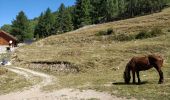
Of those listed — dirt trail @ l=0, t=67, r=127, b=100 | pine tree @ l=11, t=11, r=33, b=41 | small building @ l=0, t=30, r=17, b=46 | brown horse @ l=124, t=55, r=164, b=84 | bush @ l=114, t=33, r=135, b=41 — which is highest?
pine tree @ l=11, t=11, r=33, b=41

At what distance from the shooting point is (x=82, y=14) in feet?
377

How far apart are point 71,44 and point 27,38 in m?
59.1

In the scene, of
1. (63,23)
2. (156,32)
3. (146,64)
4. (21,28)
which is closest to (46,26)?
(63,23)

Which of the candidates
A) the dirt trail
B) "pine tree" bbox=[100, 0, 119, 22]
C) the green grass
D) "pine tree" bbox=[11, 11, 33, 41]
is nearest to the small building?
"pine tree" bbox=[11, 11, 33, 41]

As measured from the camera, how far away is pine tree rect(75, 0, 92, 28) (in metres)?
114

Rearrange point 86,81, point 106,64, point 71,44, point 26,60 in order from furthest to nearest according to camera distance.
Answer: point 71,44 < point 26,60 < point 106,64 < point 86,81

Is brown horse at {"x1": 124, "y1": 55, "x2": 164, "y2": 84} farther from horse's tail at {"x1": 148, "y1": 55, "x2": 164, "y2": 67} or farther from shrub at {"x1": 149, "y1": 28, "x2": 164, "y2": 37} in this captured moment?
shrub at {"x1": 149, "y1": 28, "x2": 164, "y2": 37}

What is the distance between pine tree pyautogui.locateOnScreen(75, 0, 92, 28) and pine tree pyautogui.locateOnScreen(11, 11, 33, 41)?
1776 centimetres

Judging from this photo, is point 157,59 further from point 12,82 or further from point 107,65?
point 12,82

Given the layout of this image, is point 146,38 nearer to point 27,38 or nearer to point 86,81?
point 86,81

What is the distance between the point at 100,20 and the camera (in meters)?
122

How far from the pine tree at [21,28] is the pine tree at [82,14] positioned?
17757 mm

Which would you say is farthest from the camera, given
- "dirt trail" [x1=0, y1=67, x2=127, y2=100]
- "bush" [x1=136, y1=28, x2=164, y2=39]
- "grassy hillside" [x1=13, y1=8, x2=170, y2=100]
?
"bush" [x1=136, y1=28, x2=164, y2=39]

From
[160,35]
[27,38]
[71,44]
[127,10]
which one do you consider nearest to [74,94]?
[160,35]
